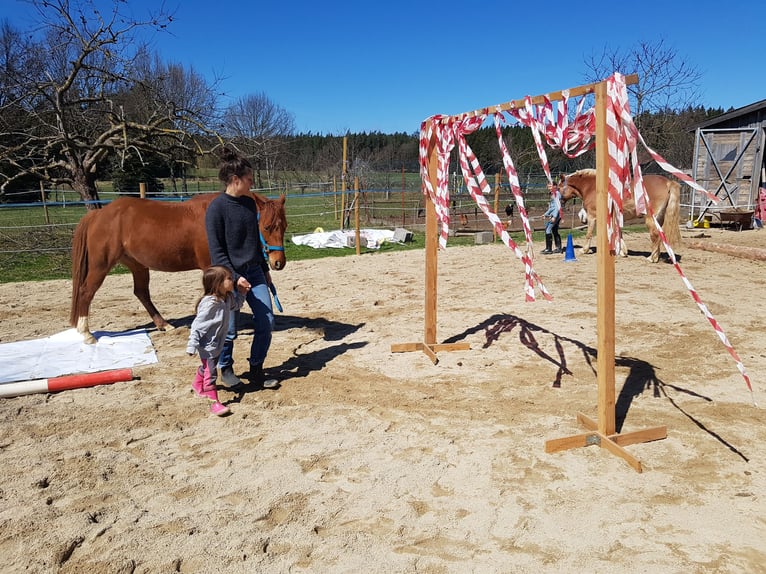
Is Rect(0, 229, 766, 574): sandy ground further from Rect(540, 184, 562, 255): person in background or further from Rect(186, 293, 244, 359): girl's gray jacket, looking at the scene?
Rect(540, 184, 562, 255): person in background

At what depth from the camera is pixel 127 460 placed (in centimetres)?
331

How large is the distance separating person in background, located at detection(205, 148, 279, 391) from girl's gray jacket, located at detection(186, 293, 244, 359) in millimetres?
173

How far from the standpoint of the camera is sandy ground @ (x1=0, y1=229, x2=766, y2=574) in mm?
2432

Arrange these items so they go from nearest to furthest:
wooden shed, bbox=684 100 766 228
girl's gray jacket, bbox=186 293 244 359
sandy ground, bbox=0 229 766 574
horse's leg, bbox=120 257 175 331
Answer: sandy ground, bbox=0 229 766 574 < girl's gray jacket, bbox=186 293 244 359 < horse's leg, bbox=120 257 175 331 < wooden shed, bbox=684 100 766 228

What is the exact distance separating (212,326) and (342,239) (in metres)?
9.82

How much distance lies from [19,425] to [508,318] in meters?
4.86

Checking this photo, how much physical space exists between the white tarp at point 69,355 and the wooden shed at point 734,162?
53.5 feet

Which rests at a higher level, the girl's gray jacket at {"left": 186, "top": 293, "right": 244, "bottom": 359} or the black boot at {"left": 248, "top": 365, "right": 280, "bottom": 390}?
the girl's gray jacket at {"left": 186, "top": 293, "right": 244, "bottom": 359}

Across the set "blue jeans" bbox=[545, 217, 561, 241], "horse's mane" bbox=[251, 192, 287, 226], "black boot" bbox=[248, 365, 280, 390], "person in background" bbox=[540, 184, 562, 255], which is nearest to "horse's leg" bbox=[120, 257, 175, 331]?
"horse's mane" bbox=[251, 192, 287, 226]

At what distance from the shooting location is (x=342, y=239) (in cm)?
1362

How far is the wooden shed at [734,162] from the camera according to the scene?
1675cm

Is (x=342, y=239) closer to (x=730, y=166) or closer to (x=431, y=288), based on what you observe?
(x=431, y=288)

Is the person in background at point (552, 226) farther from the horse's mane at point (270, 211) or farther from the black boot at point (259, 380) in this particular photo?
the black boot at point (259, 380)

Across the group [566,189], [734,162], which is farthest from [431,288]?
[734,162]
